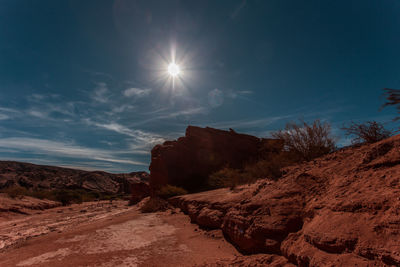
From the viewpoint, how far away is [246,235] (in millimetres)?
3701

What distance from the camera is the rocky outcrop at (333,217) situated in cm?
198

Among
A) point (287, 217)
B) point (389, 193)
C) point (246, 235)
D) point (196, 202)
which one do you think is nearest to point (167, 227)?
point (196, 202)

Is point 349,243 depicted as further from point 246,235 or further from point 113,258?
point 113,258

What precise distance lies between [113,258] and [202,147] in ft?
62.4

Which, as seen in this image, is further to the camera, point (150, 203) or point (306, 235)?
point (150, 203)

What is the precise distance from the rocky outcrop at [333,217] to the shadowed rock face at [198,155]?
15.4m

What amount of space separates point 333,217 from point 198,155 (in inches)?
778

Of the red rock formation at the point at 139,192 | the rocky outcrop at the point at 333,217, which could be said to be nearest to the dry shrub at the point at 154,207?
the rocky outcrop at the point at 333,217

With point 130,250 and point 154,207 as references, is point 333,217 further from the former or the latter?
point 154,207

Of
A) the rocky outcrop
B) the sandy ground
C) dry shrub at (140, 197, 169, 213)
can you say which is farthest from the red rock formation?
the rocky outcrop

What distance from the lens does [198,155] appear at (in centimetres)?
2222

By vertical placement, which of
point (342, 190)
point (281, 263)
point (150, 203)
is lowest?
point (150, 203)

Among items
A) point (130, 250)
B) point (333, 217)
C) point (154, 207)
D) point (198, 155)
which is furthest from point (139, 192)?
point (333, 217)

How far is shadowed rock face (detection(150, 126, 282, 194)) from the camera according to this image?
20.2m
